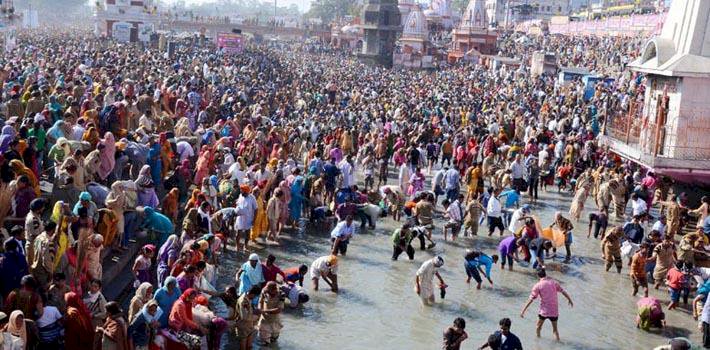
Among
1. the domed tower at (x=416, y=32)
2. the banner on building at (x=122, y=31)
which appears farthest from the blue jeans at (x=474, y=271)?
the domed tower at (x=416, y=32)

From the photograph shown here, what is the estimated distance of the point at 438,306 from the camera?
11102 millimetres

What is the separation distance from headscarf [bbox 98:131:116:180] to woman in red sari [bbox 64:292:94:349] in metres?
5.05

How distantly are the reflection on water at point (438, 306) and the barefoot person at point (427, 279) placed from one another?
0.56ft

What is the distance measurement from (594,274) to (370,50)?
53.5 meters

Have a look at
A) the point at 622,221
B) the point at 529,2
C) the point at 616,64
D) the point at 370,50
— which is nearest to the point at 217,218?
the point at 622,221

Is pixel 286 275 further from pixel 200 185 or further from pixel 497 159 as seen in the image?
pixel 497 159

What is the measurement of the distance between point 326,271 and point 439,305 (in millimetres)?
1575

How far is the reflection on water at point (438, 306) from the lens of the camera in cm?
998

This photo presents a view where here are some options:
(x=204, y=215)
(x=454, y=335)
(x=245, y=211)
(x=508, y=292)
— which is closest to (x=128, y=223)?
(x=204, y=215)

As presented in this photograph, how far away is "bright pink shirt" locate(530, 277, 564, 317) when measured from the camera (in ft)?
32.3

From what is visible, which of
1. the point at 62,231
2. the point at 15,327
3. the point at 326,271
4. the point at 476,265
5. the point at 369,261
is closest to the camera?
the point at 15,327

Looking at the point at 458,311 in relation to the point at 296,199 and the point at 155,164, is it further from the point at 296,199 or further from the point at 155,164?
the point at 155,164

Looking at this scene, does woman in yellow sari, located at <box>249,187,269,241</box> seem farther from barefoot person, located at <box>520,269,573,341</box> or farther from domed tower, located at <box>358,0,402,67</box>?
domed tower, located at <box>358,0,402,67</box>


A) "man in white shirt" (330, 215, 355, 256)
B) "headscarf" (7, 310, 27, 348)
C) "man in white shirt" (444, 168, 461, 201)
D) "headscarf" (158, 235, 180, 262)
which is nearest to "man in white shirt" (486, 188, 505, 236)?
"man in white shirt" (444, 168, 461, 201)
